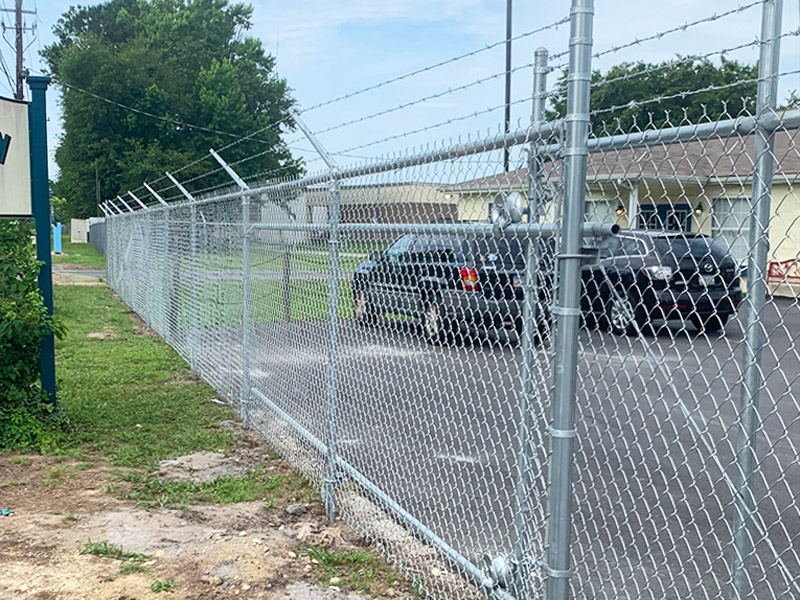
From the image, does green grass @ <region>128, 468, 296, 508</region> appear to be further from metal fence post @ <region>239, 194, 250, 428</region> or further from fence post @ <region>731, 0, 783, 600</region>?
fence post @ <region>731, 0, 783, 600</region>

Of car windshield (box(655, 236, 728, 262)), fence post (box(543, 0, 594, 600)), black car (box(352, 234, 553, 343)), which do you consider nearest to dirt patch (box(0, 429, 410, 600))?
black car (box(352, 234, 553, 343))

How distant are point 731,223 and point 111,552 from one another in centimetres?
352

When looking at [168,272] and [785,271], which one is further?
[168,272]

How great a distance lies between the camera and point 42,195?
6480 millimetres

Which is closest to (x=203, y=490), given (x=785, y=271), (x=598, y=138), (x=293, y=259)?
(x=293, y=259)

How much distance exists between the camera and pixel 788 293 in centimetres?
221

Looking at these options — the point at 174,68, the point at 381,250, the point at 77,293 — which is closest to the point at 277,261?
the point at 381,250

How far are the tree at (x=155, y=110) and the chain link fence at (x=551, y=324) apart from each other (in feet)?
119

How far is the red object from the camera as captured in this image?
1.98 metres

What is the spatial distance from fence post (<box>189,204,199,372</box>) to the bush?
2.31 meters

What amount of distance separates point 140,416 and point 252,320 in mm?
1439

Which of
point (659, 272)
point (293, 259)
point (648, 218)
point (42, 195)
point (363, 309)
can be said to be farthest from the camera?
point (42, 195)

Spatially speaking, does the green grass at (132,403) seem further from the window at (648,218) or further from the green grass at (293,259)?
the window at (648,218)

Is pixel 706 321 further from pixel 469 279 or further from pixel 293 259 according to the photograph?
pixel 293 259
